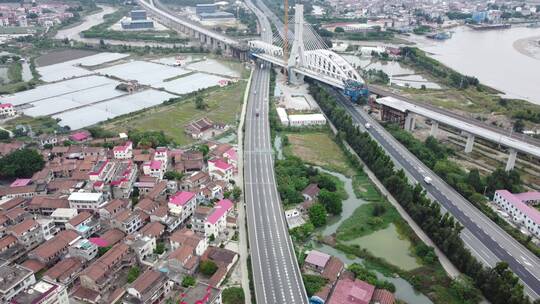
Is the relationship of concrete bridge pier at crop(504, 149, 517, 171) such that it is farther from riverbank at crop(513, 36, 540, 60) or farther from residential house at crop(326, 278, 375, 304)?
riverbank at crop(513, 36, 540, 60)

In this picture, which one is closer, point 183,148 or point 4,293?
point 4,293

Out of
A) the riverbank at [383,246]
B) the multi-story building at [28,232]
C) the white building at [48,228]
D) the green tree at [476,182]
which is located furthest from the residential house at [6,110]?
the green tree at [476,182]

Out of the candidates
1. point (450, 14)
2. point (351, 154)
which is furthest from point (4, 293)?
point (450, 14)

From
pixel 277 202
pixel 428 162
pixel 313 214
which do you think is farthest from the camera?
pixel 428 162

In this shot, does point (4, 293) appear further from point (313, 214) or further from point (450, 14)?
Result: point (450, 14)

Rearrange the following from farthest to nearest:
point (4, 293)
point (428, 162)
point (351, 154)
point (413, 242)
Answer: point (351, 154) → point (428, 162) → point (413, 242) → point (4, 293)

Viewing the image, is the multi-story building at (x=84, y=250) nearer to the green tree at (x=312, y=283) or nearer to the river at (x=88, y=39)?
the green tree at (x=312, y=283)

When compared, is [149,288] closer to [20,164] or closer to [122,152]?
[122,152]
